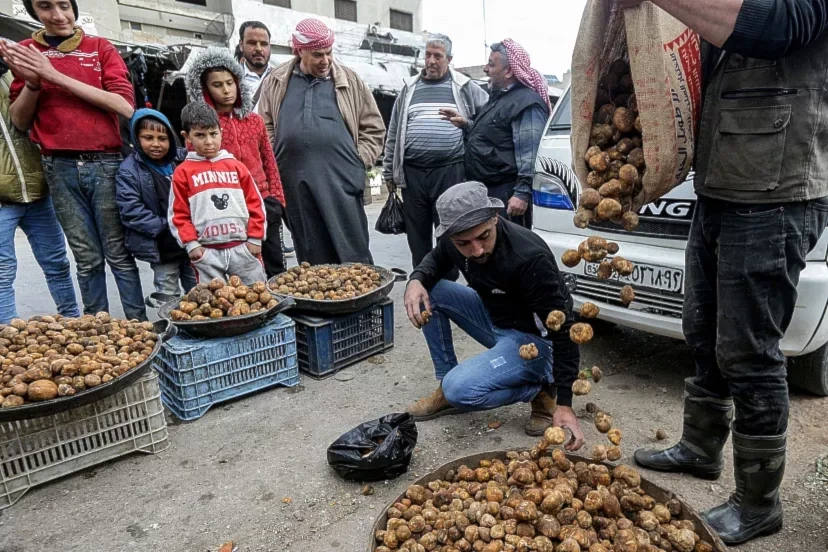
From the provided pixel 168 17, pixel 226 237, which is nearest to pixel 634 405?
pixel 226 237

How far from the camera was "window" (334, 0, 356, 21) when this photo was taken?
28469mm

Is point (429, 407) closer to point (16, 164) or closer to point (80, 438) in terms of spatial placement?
point (80, 438)

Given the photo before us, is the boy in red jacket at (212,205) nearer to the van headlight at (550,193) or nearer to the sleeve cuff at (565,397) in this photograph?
the van headlight at (550,193)

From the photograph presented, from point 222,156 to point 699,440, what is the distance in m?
3.41

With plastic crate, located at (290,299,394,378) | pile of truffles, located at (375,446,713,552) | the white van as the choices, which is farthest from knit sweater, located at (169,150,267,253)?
pile of truffles, located at (375,446,713,552)

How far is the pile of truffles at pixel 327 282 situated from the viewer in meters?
3.76

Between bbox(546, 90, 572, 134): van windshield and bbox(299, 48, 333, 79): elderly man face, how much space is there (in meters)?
1.85

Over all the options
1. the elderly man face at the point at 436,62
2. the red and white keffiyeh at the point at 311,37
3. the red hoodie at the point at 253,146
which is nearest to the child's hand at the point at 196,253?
the red hoodie at the point at 253,146

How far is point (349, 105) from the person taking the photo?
450 centimetres

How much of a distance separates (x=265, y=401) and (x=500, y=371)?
1574mm

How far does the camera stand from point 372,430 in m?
2.69

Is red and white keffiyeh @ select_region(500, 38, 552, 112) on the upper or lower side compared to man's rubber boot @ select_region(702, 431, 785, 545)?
upper


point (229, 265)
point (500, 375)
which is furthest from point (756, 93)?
point (229, 265)

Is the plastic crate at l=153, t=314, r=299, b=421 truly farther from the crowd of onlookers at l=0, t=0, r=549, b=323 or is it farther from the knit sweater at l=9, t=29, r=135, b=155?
the knit sweater at l=9, t=29, r=135, b=155
